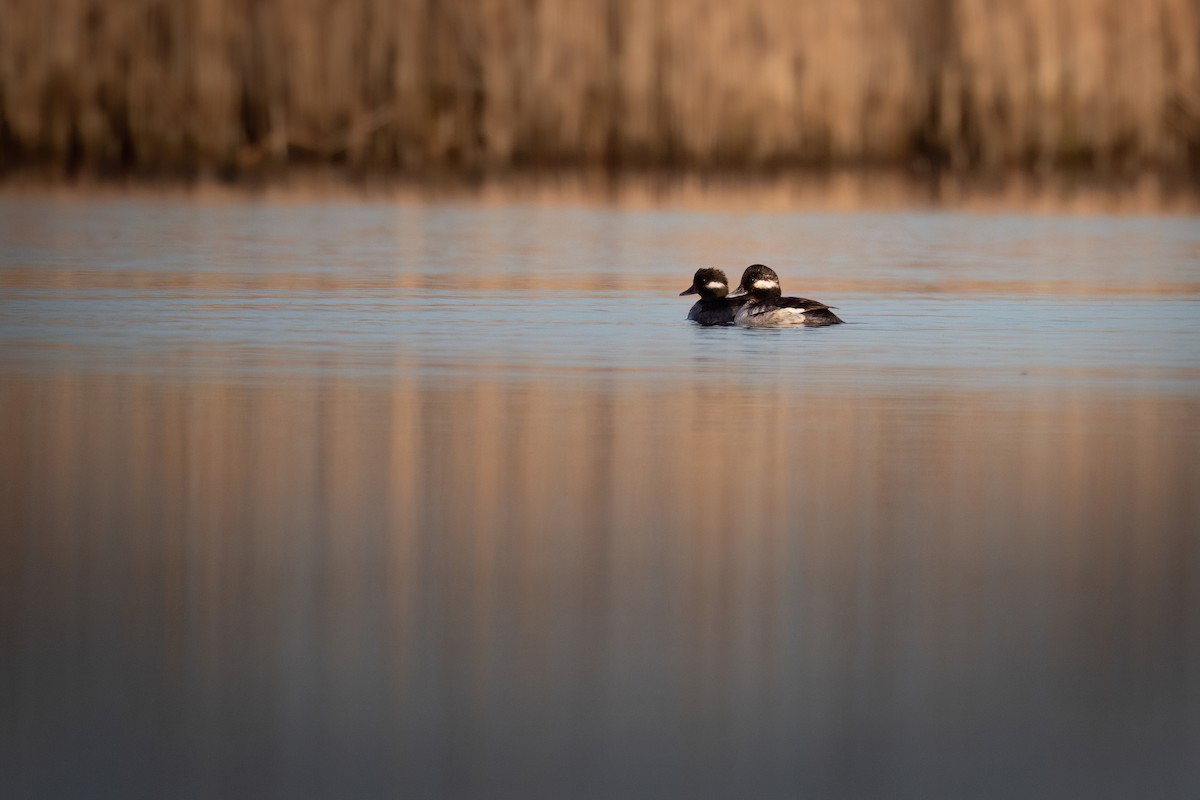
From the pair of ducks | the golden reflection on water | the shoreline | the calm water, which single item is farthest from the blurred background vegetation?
the golden reflection on water

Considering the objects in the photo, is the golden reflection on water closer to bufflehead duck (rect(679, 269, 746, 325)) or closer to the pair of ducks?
the pair of ducks

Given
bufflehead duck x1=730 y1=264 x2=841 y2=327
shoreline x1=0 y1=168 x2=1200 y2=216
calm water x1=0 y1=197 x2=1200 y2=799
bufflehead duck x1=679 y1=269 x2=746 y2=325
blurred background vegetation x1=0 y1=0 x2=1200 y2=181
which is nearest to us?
calm water x1=0 y1=197 x2=1200 y2=799

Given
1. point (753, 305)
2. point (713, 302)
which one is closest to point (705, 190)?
point (713, 302)

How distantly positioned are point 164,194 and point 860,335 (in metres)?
8.97

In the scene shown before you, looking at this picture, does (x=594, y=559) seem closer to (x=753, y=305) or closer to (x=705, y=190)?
(x=753, y=305)

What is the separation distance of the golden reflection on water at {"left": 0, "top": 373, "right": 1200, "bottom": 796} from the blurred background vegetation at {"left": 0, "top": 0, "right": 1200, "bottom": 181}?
937cm

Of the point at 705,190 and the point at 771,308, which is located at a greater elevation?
the point at 705,190

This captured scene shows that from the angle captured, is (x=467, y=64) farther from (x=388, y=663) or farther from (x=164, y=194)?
(x=388, y=663)

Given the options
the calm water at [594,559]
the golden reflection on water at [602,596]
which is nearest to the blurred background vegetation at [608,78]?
the calm water at [594,559]

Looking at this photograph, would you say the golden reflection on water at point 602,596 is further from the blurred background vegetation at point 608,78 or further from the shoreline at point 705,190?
the shoreline at point 705,190

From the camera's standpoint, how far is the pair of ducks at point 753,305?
8102 mm

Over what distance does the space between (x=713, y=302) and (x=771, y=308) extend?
382 millimetres

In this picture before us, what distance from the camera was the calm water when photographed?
2.87 meters

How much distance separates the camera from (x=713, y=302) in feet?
28.3
